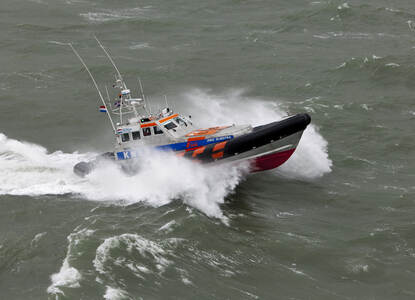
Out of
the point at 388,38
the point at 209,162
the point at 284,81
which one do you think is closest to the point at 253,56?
the point at 284,81

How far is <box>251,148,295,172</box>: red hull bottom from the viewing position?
20.2m

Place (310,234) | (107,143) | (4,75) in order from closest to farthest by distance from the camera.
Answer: (310,234) → (107,143) → (4,75)

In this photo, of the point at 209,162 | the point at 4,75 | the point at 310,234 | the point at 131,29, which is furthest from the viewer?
the point at 131,29

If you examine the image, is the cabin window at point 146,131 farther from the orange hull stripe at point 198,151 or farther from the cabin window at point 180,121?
the orange hull stripe at point 198,151

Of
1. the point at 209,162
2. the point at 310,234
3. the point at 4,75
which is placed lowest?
the point at 310,234

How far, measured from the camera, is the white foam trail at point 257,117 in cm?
2150

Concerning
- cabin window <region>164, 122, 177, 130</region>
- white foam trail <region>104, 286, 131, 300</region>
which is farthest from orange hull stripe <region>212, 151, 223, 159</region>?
white foam trail <region>104, 286, 131, 300</region>

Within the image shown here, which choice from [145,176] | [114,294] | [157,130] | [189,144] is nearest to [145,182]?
[145,176]

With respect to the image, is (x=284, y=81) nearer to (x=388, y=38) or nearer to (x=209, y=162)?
(x=388, y=38)

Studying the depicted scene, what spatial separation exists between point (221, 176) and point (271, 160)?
1.94 meters

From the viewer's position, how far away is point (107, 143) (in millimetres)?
25672

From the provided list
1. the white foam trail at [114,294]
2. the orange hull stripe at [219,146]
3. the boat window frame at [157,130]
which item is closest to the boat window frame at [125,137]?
the boat window frame at [157,130]

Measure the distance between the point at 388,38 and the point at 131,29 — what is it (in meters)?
18.6

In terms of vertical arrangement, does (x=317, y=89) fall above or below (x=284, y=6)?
below
